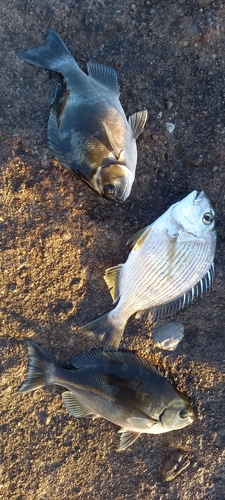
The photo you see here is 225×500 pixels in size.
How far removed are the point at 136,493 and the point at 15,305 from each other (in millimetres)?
1448

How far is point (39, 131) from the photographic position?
2621 millimetres

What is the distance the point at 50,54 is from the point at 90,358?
74.1 inches

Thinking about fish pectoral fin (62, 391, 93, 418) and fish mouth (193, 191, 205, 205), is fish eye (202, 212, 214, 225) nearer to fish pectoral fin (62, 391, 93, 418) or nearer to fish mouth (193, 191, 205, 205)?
fish mouth (193, 191, 205, 205)

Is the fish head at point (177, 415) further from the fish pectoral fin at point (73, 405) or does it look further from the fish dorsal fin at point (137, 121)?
Answer: the fish dorsal fin at point (137, 121)

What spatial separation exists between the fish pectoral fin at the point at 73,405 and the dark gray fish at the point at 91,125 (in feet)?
4.14

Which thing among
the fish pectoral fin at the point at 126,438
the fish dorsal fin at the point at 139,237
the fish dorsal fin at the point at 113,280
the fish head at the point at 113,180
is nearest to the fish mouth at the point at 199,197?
the fish dorsal fin at the point at 139,237

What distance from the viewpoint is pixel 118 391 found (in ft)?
8.48

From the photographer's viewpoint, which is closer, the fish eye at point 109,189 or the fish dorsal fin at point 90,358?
the fish eye at point 109,189

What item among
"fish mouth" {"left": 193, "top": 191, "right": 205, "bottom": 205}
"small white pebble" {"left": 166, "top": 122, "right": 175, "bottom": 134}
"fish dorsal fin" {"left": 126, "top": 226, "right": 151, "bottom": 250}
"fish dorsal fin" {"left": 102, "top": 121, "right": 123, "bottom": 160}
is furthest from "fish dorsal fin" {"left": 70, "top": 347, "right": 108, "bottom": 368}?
"small white pebble" {"left": 166, "top": 122, "right": 175, "bottom": 134}

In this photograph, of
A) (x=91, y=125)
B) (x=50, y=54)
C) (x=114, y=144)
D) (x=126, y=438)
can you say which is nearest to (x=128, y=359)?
(x=126, y=438)

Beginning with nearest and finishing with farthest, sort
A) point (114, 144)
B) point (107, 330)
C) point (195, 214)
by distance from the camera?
point (114, 144)
point (195, 214)
point (107, 330)

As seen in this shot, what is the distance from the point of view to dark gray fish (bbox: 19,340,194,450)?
2.57 meters

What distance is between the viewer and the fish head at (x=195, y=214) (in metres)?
2.50

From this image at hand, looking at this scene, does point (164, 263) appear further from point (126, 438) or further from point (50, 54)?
point (50, 54)
